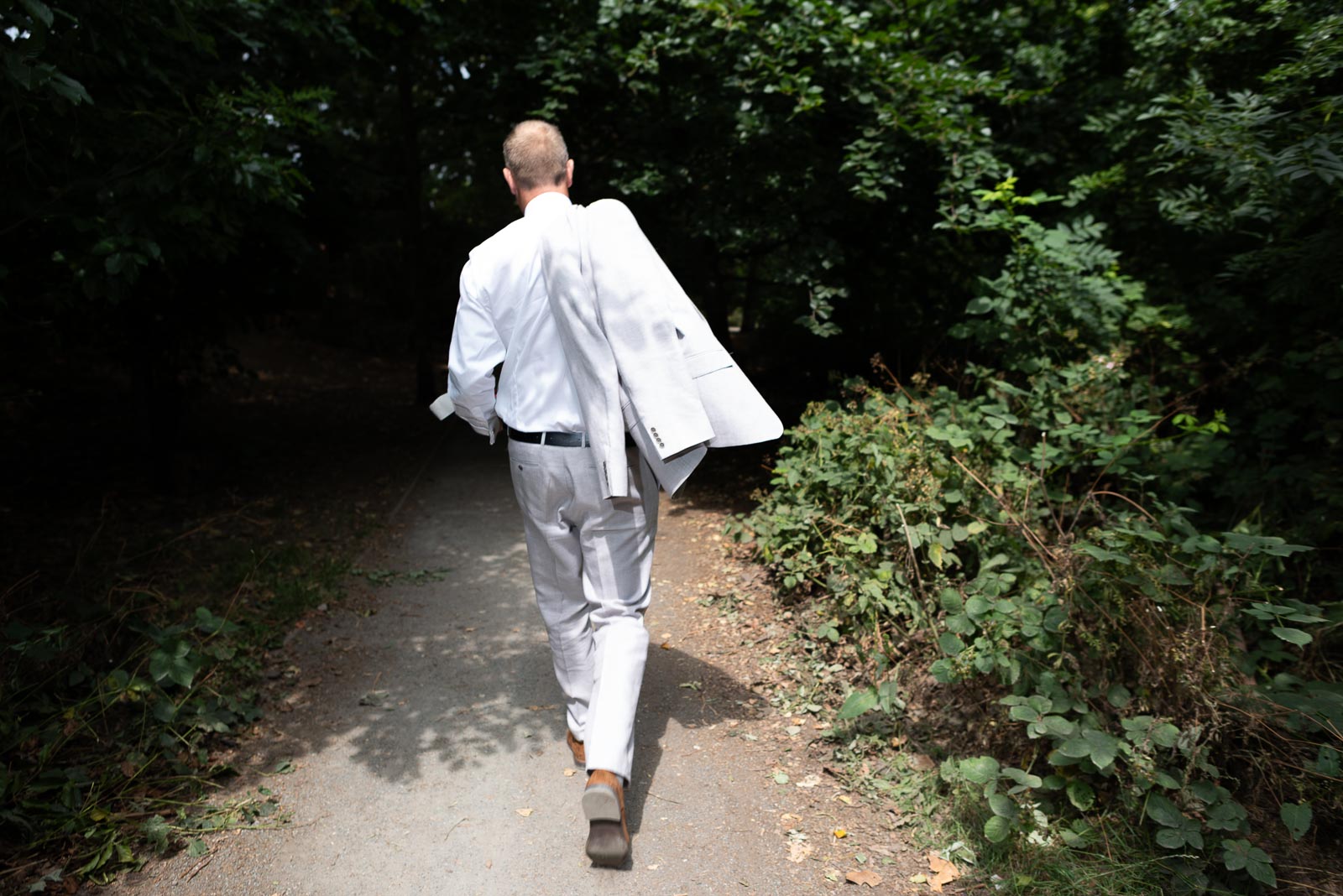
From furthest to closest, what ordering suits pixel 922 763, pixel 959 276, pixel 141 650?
pixel 959 276
pixel 141 650
pixel 922 763

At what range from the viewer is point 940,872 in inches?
109

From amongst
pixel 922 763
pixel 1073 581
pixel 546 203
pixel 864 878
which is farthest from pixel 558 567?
pixel 1073 581

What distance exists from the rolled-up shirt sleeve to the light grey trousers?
0.24 metres

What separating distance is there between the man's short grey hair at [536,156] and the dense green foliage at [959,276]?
1466 millimetres

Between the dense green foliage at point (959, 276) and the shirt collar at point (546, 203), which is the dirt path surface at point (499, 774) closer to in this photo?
the dense green foliage at point (959, 276)

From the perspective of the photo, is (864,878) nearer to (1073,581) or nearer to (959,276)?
(1073,581)

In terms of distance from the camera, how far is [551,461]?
2957mm

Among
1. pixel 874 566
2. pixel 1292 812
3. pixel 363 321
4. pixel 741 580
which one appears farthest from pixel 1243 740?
pixel 363 321

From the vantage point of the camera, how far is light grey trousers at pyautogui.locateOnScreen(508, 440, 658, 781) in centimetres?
288

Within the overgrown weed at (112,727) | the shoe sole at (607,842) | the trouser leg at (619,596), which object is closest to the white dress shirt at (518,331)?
the trouser leg at (619,596)

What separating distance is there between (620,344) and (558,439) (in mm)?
398

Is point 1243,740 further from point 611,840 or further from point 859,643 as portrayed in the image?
point 611,840

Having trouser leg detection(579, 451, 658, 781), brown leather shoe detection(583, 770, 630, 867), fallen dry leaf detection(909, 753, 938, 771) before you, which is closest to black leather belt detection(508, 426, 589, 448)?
trouser leg detection(579, 451, 658, 781)

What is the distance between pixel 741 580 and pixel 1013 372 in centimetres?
245
